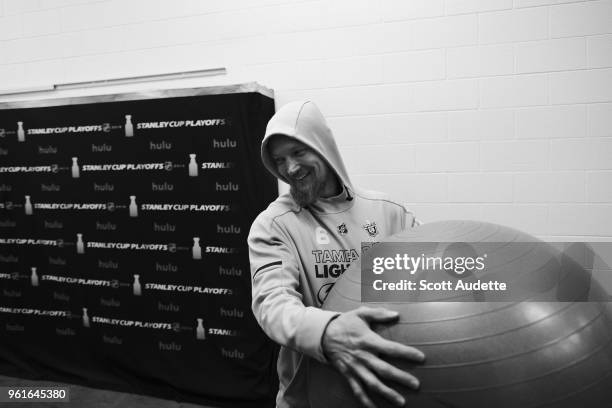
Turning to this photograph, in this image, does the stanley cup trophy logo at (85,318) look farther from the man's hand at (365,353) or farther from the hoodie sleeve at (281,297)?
the man's hand at (365,353)

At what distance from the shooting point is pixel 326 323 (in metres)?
0.83

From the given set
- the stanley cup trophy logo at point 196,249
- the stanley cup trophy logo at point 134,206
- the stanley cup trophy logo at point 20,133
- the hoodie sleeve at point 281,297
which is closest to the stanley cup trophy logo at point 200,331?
the stanley cup trophy logo at point 196,249

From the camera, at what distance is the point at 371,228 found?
1.19 meters

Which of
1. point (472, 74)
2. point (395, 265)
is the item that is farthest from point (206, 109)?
point (395, 265)

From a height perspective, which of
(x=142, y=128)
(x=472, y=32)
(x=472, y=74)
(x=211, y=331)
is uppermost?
(x=472, y=32)

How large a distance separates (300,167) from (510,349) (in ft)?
2.15

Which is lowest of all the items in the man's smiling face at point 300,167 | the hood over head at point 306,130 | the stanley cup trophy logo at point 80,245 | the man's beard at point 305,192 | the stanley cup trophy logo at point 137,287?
the stanley cup trophy logo at point 137,287

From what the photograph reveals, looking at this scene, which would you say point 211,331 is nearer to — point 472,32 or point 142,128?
point 142,128

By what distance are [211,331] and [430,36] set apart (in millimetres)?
1919

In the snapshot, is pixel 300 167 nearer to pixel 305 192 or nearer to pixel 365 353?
pixel 305 192

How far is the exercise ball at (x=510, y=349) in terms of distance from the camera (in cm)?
71

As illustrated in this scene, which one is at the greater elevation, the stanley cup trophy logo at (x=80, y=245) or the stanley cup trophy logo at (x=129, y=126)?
the stanley cup trophy logo at (x=129, y=126)

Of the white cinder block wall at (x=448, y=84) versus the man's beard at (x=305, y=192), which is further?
the white cinder block wall at (x=448, y=84)

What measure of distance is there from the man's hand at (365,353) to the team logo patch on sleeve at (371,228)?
39 cm
